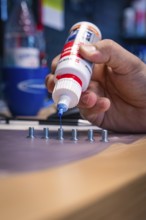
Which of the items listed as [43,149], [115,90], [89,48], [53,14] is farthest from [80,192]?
[53,14]

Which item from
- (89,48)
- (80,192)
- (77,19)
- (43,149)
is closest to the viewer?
(80,192)

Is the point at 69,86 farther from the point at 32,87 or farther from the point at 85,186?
the point at 32,87

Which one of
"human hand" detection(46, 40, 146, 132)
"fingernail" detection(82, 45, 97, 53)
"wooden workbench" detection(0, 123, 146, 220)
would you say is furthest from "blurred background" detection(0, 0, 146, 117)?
"wooden workbench" detection(0, 123, 146, 220)

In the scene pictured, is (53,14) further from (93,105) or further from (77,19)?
(93,105)

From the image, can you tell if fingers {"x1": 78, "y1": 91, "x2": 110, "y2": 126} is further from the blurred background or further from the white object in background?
the white object in background

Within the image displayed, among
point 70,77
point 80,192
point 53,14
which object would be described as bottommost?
point 80,192

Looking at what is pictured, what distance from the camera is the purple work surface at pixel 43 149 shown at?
40cm

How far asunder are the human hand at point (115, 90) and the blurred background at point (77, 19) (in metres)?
0.41

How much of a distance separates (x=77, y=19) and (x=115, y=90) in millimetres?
1315

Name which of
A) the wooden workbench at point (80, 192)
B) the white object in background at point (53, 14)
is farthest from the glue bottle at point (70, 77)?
the white object in background at point (53, 14)

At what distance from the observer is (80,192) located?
303 mm

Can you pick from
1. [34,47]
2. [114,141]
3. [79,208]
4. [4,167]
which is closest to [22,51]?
[34,47]

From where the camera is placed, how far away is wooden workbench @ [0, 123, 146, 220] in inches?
10.2

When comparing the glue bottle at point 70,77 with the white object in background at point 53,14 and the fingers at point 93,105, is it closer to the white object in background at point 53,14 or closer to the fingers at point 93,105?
the fingers at point 93,105
